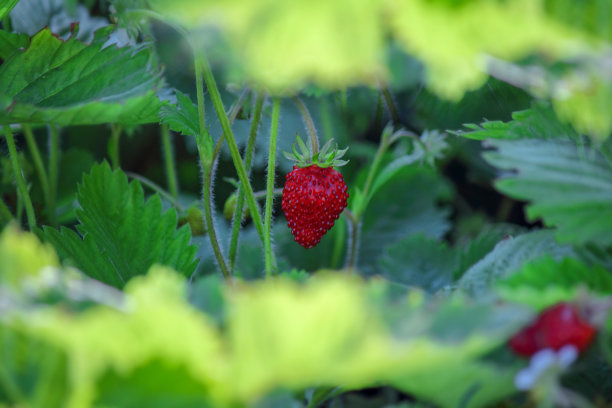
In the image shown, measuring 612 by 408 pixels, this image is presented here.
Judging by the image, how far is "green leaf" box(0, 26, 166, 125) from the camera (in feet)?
1.99

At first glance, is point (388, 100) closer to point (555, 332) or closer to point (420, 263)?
point (420, 263)

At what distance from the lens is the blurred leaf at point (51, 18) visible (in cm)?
84

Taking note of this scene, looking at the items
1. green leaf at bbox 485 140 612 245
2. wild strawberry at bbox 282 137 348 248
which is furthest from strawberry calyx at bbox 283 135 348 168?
green leaf at bbox 485 140 612 245

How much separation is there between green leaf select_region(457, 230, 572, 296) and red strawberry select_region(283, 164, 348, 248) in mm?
166

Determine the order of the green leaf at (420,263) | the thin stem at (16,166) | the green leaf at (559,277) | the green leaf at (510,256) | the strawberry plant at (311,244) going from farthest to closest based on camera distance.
A: the green leaf at (420,263), the thin stem at (16,166), the green leaf at (510,256), the green leaf at (559,277), the strawberry plant at (311,244)

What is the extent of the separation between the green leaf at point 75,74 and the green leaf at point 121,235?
8 cm

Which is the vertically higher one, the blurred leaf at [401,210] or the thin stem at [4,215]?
the thin stem at [4,215]

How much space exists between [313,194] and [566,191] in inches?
10.6

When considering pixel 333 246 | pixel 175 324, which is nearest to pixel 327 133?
pixel 333 246

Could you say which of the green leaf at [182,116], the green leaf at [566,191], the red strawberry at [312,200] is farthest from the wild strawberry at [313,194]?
the green leaf at [566,191]

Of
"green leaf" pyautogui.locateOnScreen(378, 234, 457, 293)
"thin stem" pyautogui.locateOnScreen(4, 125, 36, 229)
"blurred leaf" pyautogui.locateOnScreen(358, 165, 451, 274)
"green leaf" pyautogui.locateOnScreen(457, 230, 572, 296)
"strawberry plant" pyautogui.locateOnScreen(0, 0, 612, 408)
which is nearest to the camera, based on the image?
"strawberry plant" pyautogui.locateOnScreen(0, 0, 612, 408)

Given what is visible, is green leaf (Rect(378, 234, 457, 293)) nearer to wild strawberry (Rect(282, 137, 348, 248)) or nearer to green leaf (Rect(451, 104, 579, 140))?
wild strawberry (Rect(282, 137, 348, 248))

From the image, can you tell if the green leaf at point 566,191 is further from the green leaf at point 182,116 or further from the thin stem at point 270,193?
the green leaf at point 182,116

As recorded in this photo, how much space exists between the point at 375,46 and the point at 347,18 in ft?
0.08
